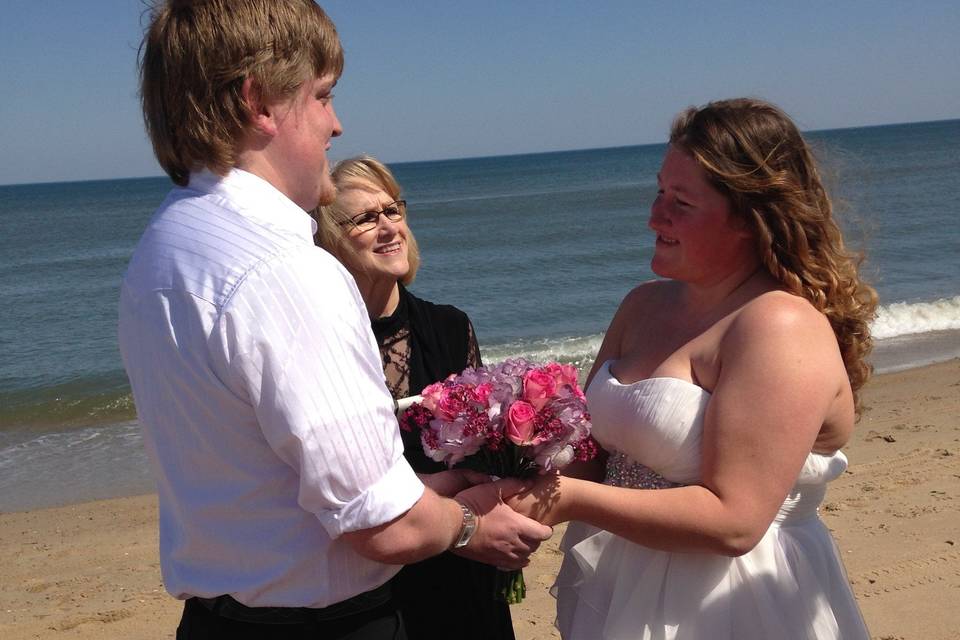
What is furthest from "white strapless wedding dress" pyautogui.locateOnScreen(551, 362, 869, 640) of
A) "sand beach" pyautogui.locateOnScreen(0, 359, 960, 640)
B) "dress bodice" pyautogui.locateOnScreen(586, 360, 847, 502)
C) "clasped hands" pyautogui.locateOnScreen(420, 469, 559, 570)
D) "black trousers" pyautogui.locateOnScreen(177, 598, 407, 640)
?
"sand beach" pyautogui.locateOnScreen(0, 359, 960, 640)

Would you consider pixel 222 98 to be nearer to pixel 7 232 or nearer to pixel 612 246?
pixel 612 246

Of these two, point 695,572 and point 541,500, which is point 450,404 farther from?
point 695,572

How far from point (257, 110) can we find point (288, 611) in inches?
45.8

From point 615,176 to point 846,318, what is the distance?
78.9m

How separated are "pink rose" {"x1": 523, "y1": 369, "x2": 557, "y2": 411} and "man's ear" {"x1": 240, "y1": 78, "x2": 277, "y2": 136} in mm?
1053

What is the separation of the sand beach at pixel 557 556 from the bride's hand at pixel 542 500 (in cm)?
294

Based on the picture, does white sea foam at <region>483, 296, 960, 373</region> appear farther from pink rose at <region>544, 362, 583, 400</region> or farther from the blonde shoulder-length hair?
pink rose at <region>544, 362, 583, 400</region>

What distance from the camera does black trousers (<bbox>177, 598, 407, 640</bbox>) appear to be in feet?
7.66

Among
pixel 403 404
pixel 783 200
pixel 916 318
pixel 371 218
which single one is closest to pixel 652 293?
pixel 783 200

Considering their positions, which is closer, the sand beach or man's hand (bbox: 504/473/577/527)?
man's hand (bbox: 504/473/577/527)

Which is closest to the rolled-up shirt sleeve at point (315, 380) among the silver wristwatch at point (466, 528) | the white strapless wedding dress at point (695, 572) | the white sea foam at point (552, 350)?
the silver wristwatch at point (466, 528)

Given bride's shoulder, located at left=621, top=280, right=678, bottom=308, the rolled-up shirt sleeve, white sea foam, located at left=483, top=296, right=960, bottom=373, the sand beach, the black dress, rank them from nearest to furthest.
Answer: the rolled-up shirt sleeve → bride's shoulder, located at left=621, top=280, right=678, bottom=308 → the black dress → the sand beach → white sea foam, located at left=483, top=296, right=960, bottom=373

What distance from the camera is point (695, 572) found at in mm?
2990

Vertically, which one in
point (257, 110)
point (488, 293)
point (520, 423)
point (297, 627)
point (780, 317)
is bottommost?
point (488, 293)
